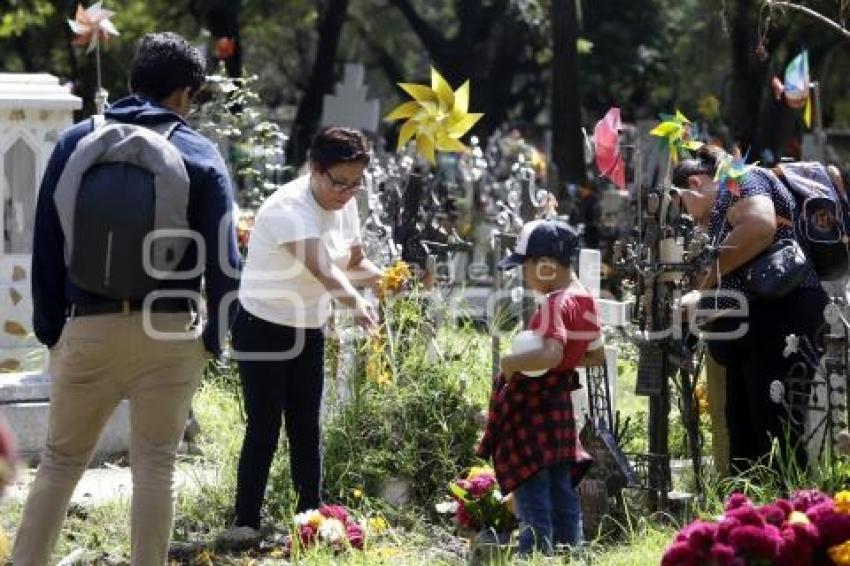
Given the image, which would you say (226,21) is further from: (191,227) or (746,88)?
(191,227)

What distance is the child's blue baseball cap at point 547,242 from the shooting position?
225 inches

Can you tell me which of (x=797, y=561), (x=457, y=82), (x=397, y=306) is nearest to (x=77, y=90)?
(x=457, y=82)

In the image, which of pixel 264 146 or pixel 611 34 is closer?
pixel 264 146

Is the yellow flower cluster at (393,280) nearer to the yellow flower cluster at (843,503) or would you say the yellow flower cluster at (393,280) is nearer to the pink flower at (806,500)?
the pink flower at (806,500)

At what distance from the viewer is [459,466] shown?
7.09m

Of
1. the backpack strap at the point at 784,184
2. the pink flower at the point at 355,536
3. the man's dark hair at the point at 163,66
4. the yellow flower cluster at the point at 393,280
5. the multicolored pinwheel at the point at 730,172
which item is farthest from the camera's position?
the yellow flower cluster at the point at 393,280

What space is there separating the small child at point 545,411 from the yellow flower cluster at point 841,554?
5.00ft

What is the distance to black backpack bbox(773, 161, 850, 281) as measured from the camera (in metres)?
6.84

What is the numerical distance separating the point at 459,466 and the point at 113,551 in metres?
1.62

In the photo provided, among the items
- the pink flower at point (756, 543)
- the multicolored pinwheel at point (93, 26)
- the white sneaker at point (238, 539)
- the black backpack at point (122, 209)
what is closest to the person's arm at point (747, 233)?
the white sneaker at point (238, 539)

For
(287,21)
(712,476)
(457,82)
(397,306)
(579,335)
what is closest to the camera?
(579,335)

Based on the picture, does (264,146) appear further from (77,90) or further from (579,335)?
(77,90)

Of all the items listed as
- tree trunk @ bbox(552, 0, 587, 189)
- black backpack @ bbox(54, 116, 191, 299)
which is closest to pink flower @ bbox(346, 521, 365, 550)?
black backpack @ bbox(54, 116, 191, 299)

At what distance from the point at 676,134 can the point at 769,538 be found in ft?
8.55
